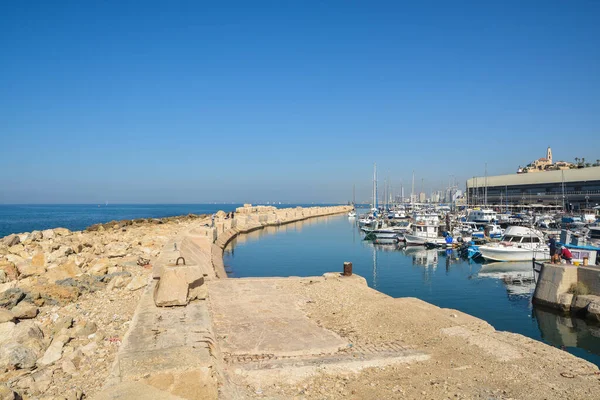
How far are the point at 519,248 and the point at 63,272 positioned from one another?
1127 inches

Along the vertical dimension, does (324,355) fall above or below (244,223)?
above

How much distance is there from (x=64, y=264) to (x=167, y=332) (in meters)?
12.0

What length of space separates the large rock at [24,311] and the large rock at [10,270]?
6614 millimetres

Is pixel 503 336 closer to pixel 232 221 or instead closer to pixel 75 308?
pixel 75 308

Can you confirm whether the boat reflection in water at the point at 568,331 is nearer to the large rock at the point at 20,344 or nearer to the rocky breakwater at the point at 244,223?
the large rock at the point at 20,344

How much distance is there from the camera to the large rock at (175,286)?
1012cm

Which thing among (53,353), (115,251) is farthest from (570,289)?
(115,251)

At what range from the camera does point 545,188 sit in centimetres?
8525

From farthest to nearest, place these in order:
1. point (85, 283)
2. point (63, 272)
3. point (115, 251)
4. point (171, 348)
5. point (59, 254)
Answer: point (115, 251), point (59, 254), point (63, 272), point (85, 283), point (171, 348)

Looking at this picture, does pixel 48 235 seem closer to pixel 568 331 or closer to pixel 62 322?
pixel 62 322

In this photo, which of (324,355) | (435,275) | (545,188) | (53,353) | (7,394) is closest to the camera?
(7,394)

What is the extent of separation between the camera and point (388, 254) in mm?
38656

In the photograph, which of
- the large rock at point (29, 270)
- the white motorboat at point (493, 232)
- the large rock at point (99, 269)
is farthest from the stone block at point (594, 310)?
the white motorboat at point (493, 232)

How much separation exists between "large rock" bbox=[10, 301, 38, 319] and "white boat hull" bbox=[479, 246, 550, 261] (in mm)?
29297
